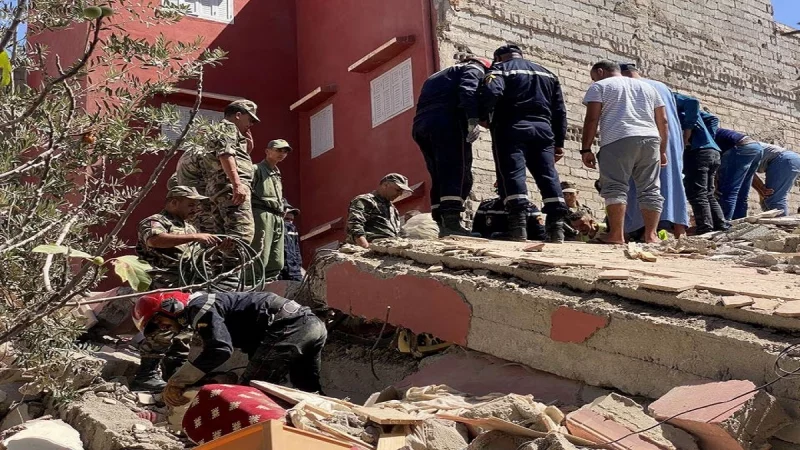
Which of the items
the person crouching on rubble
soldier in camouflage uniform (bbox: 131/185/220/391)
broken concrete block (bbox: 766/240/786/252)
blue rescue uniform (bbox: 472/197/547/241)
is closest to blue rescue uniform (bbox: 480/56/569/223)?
blue rescue uniform (bbox: 472/197/547/241)

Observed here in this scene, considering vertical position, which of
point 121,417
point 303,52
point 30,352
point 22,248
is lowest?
point 121,417

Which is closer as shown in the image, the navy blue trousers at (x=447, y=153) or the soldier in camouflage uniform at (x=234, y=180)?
the soldier in camouflage uniform at (x=234, y=180)

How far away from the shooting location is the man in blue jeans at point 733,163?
10.2 meters

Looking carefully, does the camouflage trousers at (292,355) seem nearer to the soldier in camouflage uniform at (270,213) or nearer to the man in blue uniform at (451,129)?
the man in blue uniform at (451,129)

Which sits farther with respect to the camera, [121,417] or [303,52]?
[303,52]

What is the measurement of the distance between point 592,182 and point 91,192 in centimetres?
934

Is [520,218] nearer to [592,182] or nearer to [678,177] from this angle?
[678,177]

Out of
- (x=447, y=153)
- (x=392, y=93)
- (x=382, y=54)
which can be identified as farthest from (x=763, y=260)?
(x=382, y=54)

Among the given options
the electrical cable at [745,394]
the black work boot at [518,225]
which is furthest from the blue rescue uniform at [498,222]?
the electrical cable at [745,394]

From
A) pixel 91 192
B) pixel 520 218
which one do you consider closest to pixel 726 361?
pixel 91 192

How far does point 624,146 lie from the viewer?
777 centimetres

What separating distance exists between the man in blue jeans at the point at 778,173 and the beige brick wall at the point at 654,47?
106 inches

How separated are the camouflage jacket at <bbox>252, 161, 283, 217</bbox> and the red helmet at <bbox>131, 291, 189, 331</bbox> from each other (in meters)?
2.70

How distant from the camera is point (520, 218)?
781 centimetres
